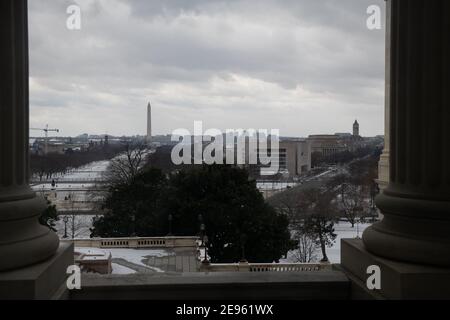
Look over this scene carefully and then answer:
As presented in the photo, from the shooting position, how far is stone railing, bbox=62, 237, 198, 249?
145ft

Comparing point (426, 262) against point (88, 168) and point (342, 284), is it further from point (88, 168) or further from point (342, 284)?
point (88, 168)

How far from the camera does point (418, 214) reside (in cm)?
672

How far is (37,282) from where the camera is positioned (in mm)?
6145

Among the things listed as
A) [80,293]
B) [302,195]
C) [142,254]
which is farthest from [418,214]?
[302,195]

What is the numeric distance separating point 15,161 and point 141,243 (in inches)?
1544

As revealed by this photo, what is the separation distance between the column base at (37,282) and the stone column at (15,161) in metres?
0.17

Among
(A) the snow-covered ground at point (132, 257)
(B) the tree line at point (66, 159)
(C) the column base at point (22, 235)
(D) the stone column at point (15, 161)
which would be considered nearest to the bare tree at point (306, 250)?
(A) the snow-covered ground at point (132, 257)

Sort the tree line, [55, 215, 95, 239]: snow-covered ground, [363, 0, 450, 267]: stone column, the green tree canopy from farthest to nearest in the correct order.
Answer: the tree line → [55, 215, 95, 239]: snow-covered ground → the green tree canopy → [363, 0, 450, 267]: stone column

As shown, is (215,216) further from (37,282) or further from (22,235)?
(37,282)

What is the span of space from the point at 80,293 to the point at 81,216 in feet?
292

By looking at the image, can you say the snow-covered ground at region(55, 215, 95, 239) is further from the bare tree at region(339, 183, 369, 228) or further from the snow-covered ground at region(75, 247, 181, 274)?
the bare tree at region(339, 183, 369, 228)

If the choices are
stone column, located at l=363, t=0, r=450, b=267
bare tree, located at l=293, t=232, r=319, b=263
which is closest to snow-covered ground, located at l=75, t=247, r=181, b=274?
bare tree, located at l=293, t=232, r=319, b=263

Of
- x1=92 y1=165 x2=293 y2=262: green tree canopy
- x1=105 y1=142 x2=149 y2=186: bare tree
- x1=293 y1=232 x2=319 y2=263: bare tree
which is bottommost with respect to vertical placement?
x1=293 y1=232 x2=319 y2=263: bare tree

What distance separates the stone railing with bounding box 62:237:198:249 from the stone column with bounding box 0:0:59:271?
125 ft
